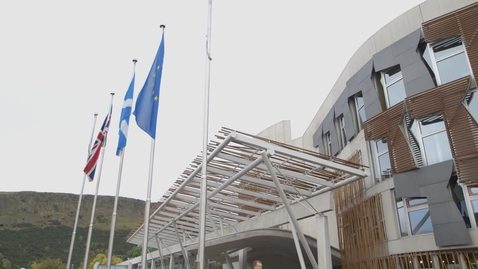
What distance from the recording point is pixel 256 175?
48.1ft

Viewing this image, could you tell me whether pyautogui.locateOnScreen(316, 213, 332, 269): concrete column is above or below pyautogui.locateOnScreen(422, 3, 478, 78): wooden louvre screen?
below

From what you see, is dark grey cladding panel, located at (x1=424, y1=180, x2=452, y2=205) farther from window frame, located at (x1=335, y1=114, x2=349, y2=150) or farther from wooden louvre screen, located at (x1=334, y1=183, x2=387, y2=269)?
window frame, located at (x1=335, y1=114, x2=349, y2=150)

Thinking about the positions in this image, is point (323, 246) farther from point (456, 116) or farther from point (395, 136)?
point (456, 116)

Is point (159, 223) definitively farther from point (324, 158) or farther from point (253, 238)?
point (324, 158)

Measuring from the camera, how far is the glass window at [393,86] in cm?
1394

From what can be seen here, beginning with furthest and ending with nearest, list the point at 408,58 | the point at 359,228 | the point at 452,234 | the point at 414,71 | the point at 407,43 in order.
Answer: the point at 359,228, the point at 407,43, the point at 408,58, the point at 414,71, the point at 452,234

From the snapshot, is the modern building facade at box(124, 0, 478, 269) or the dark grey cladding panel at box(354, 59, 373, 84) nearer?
the modern building facade at box(124, 0, 478, 269)

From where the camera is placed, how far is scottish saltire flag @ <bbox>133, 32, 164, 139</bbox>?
405 inches

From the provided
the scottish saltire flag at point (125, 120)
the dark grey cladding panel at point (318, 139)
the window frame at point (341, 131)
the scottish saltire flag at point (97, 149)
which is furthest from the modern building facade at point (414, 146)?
the scottish saltire flag at point (97, 149)

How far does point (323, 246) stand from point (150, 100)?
303 inches

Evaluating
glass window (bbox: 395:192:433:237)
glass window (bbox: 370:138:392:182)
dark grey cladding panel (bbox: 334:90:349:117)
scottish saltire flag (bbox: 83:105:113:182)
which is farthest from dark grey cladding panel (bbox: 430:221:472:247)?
scottish saltire flag (bbox: 83:105:113:182)

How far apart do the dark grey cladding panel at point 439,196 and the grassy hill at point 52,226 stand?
7259 centimetres

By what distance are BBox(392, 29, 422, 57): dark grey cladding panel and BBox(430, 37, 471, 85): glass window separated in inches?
24.7

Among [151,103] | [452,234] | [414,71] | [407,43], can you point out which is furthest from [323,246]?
[151,103]
